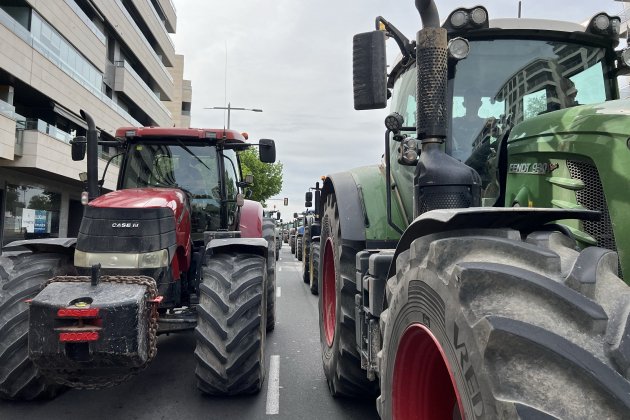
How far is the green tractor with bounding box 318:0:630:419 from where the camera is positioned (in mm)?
1351

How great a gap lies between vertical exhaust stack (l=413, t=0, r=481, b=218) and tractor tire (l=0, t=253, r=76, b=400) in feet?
10.3

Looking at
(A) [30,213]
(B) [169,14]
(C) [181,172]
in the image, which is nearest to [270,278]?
(C) [181,172]

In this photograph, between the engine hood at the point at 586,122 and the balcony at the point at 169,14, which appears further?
the balcony at the point at 169,14

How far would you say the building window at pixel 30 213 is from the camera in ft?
65.2

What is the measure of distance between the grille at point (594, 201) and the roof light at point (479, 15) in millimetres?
1214

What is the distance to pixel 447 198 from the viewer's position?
2678 millimetres

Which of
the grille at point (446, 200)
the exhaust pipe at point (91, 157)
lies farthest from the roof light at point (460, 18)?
the exhaust pipe at point (91, 157)

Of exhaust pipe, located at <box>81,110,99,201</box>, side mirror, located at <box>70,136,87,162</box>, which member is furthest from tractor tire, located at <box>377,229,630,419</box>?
side mirror, located at <box>70,136,87,162</box>

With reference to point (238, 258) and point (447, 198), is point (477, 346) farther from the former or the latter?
point (238, 258)

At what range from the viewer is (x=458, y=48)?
2.90 metres

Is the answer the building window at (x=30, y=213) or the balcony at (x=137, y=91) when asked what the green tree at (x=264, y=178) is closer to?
the balcony at (x=137, y=91)

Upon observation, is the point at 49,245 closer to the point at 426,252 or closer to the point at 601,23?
the point at 426,252

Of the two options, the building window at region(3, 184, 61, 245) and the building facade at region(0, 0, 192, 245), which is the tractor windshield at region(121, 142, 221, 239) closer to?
the building facade at region(0, 0, 192, 245)

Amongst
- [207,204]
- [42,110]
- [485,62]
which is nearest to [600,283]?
[485,62]
